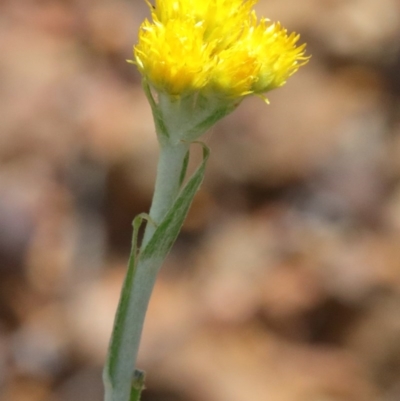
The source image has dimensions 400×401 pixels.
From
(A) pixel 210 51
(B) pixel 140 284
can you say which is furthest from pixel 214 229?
(A) pixel 210 51

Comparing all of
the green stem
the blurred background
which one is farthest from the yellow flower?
the blurred background

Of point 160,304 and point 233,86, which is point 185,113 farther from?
point 160,304

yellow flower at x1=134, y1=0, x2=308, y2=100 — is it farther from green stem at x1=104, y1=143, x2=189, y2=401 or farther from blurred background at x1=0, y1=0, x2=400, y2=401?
blurred background at x1=0, y1=0, x2=400, y2=401

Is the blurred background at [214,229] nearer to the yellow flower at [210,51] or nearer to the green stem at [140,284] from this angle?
the green stem at [140,284]

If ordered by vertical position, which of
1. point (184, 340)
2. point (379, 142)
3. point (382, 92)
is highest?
point (382, 92)

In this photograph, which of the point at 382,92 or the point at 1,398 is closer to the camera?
the point at 1,398

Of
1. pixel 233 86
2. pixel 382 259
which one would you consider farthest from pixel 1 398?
pixel 233 86
